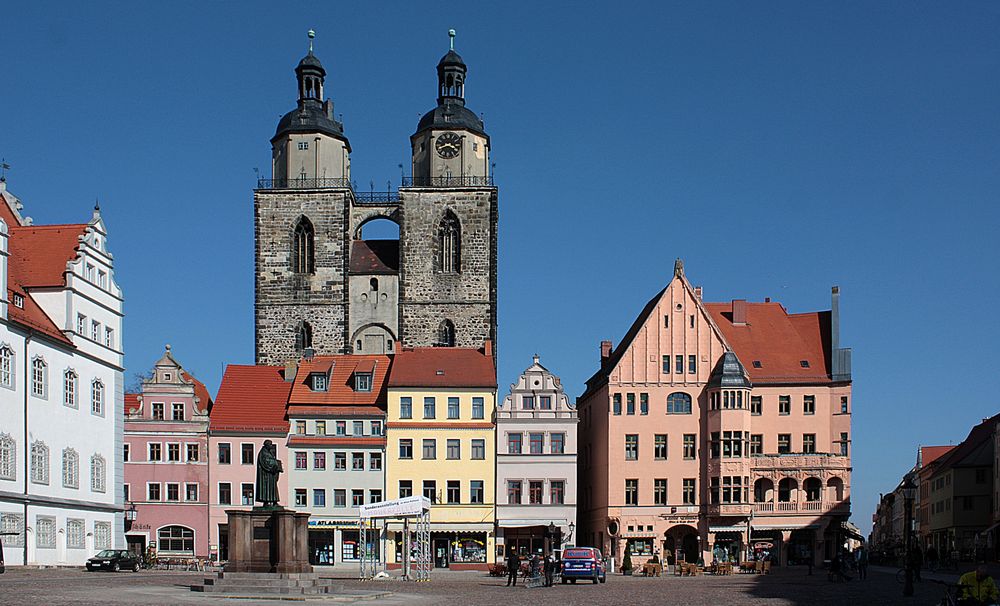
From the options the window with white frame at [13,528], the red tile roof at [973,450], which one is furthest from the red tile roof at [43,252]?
the red tile roof at [973,450]

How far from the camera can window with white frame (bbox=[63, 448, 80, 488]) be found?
58188 millimetres

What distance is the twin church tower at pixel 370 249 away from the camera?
8869cm

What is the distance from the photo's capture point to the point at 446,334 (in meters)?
88.6

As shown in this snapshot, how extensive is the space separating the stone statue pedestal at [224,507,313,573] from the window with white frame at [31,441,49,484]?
21289 millimetres

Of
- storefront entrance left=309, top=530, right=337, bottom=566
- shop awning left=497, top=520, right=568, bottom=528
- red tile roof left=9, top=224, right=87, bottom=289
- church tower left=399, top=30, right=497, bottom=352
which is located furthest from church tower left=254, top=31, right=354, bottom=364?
red tile roof left=9, top=224, right=87, bottom=289

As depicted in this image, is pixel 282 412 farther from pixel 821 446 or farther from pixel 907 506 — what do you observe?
pixel 907 506

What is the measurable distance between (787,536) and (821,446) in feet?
16.6

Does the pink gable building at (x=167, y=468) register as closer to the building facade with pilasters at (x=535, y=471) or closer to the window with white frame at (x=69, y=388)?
the window with white frame at (x=69, y=388)

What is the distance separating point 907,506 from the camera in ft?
152

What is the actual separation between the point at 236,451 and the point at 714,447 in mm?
24753

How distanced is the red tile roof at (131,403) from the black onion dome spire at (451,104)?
27996 millimetres

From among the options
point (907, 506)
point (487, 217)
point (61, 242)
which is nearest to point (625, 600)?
point (907, 506)

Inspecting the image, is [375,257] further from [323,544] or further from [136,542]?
[136,542]

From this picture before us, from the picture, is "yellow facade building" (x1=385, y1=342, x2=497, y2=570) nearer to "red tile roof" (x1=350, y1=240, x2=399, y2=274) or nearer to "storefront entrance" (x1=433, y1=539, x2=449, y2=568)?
"storefront entrance" (x1=433, y1=539, x2=449, y2=568)
